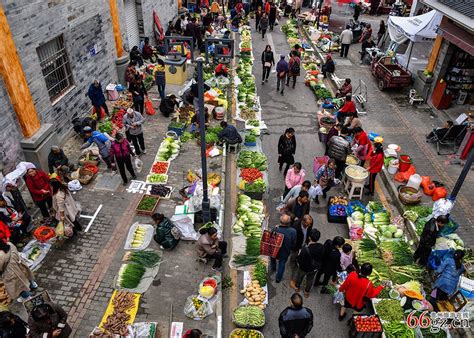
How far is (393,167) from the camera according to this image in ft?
40.7

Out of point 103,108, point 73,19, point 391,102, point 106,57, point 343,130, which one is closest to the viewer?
point 343,130

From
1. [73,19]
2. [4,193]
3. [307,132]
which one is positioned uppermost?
[73,19]

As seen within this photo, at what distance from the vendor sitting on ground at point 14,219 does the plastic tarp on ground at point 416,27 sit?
57.5 ft

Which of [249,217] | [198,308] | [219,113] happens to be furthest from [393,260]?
[219,113]

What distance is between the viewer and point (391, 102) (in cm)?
1762

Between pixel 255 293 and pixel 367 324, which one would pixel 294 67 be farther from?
pixel 367 324

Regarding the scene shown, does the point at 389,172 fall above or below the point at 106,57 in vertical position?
below

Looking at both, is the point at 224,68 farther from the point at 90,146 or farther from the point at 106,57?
the point at 90,146

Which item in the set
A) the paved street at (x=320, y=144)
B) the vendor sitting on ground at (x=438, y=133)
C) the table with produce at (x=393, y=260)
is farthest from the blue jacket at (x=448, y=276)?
the vendor sitting on ground at (x=438, y=133)

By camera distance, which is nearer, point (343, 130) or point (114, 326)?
point (114, 326)

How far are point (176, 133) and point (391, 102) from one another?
1041 centimetres

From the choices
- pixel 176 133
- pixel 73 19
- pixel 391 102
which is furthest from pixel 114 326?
pixel 391 102

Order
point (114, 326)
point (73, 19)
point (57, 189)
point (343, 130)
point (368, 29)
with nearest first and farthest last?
point (114, 326) < point (57, 189) < point (343, 130) < point (73, 19) < point (368, 29)

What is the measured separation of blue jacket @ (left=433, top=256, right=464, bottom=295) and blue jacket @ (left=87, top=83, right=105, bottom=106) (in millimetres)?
12017
